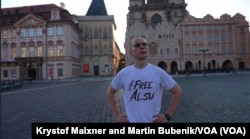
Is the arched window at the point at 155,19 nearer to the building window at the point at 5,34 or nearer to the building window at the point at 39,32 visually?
the building window at the point at 39,32

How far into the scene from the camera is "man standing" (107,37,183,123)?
2.70 meters

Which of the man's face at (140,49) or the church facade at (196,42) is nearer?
the man's face at (140,49)

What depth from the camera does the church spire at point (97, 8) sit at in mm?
76562

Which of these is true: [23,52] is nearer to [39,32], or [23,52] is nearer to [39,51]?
[39,51]

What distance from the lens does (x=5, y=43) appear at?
58594 mm

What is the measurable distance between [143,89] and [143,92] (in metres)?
0.03

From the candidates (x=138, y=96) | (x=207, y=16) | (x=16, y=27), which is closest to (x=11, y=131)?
(x=138, y=96)

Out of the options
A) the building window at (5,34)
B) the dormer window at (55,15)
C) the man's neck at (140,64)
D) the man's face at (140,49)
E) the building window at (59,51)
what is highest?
the dormer window at (55,15)

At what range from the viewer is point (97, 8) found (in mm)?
77062

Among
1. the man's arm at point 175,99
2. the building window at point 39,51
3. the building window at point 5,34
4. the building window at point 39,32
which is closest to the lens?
the man's arm at point 175,99

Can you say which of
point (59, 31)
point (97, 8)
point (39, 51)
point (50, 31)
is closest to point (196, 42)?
point (97, 8)

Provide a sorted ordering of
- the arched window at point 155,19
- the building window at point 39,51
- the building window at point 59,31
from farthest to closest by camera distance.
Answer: the arched window at point 155,19 < the building window at point 39,51 < the building window at point 59,31

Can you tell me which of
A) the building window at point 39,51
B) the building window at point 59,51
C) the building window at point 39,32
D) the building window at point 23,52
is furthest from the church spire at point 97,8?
the building window at point 23,52

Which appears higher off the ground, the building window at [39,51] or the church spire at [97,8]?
the church spire at [97,8]
